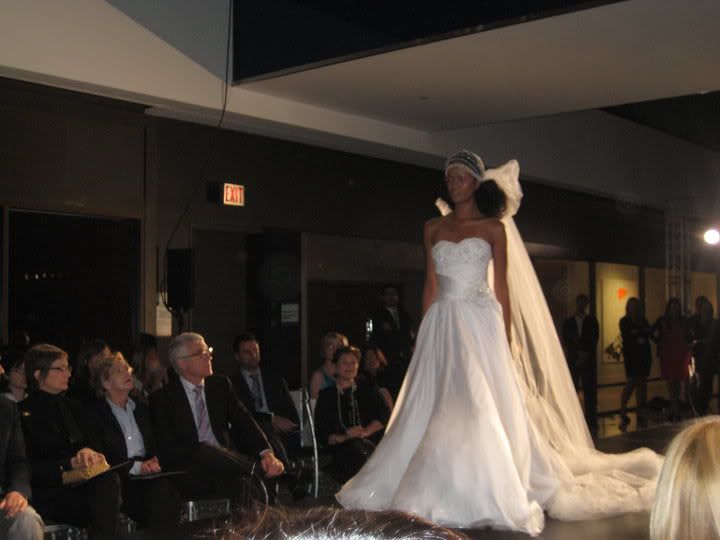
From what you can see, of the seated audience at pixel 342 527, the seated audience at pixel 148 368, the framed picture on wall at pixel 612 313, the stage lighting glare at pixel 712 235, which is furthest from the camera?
the framed picture on wall at pixel 612 313

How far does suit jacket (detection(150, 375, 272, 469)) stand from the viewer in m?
4.73

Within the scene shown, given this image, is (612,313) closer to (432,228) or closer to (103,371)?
(432,228)

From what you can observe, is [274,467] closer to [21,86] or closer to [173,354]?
[173,354]

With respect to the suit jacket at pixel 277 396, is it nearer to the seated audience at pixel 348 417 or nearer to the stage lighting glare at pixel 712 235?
the seated audience at pixel 348 417

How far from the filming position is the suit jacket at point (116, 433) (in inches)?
177

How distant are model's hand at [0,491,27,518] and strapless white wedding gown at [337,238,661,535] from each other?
1.39m

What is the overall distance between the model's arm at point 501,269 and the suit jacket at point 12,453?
Answer: 6.91 feet

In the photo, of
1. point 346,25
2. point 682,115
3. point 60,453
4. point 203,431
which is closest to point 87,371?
point 203,431

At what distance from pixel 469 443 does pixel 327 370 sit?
248 cm

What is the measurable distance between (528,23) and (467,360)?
208 cm

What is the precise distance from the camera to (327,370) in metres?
6.71

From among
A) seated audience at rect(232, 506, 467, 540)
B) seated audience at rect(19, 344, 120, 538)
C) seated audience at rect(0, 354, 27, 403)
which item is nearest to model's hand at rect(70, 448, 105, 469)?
seated audience at rect(19, 344, 120, 538)

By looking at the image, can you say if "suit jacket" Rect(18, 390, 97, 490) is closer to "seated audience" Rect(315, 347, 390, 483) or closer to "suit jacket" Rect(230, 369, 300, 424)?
"seated audience" Rect(315, 347, 390, 483)

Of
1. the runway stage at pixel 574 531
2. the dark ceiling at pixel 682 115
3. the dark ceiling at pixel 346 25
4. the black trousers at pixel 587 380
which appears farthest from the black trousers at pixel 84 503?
the dark ceiling at pixel 682 115
